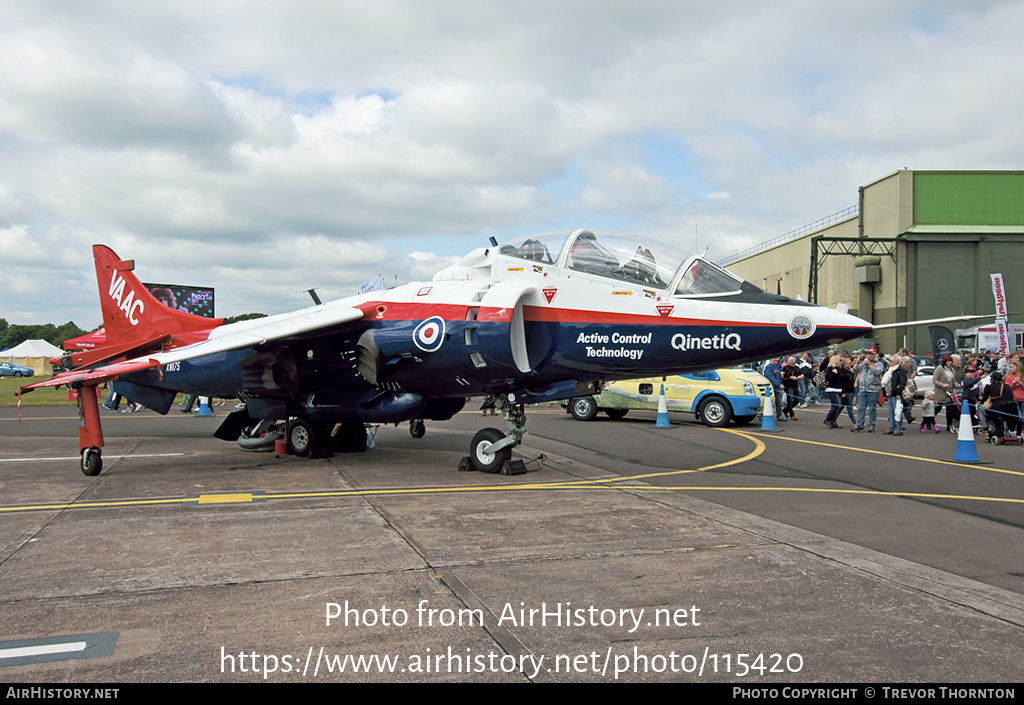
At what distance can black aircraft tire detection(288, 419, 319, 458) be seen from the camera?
1221 cm

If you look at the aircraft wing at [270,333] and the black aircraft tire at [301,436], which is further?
the black aircraft tire at [301,436]

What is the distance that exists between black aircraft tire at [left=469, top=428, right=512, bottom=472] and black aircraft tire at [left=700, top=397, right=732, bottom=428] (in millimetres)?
9266

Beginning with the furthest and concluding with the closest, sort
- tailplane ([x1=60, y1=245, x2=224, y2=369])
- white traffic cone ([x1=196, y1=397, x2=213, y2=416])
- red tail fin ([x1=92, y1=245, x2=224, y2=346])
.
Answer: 1. white traffic cone ([x1=196, y1=397, x2=213, y2=416])
2. red tail fin ([x1=92, y1=245, x2=224, y2=346])
3. tailplane ([x1=60, y1=245, x2=224, y2=369])

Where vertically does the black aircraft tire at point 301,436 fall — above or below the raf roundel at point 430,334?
below

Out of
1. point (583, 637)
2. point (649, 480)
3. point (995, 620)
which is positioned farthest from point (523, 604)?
point (649, 480)

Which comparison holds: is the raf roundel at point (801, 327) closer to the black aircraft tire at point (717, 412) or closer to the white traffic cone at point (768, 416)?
the white traffic cone at point (768, 416)

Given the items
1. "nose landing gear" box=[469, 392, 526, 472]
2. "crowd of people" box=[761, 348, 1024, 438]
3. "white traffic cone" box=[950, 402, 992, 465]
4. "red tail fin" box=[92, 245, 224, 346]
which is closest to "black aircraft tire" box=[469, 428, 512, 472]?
"nose landing gear" box=[469, 392, 526, 472]

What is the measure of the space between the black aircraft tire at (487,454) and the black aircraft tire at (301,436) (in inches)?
136

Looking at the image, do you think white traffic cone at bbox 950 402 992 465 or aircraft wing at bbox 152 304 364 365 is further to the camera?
white traffic cone at bbox 950 402 992 465

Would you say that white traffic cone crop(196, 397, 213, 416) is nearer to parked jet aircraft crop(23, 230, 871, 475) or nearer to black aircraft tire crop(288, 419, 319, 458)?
black aircraft tire crop(288, 419, 319, 458)

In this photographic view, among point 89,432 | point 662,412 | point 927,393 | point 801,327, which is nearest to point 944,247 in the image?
point 927,393

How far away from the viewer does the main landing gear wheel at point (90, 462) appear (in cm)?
1003

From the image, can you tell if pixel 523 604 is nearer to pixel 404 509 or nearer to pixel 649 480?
pixel 404 509

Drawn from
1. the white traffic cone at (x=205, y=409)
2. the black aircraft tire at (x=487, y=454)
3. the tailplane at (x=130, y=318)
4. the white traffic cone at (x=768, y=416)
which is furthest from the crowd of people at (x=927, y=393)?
the white traffic cone at (x=205, y=409)
